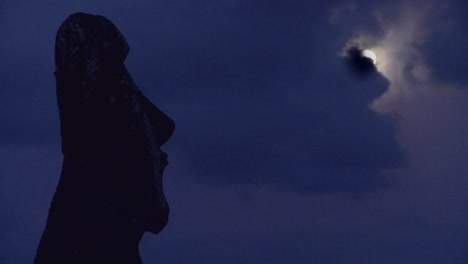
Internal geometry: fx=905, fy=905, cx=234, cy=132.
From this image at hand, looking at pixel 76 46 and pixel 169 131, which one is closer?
pixel 76 46

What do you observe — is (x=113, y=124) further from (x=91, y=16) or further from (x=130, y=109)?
(x=91, y=16)

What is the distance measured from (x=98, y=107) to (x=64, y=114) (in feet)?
2.57

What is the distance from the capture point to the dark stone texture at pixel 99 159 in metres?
16.6

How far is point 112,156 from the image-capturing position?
16812mm

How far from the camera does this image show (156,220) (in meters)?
17.0

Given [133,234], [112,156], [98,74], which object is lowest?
[133,234]

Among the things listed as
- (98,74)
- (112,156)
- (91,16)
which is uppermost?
(91,16)

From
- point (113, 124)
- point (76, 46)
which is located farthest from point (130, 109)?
point (76, 46)

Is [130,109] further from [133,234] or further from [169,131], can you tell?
[133,234]

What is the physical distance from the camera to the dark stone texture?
1656cm

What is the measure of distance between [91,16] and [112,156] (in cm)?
263

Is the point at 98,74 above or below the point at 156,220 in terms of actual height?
above

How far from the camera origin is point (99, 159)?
16.8m

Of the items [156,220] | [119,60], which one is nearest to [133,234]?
[156,220]
